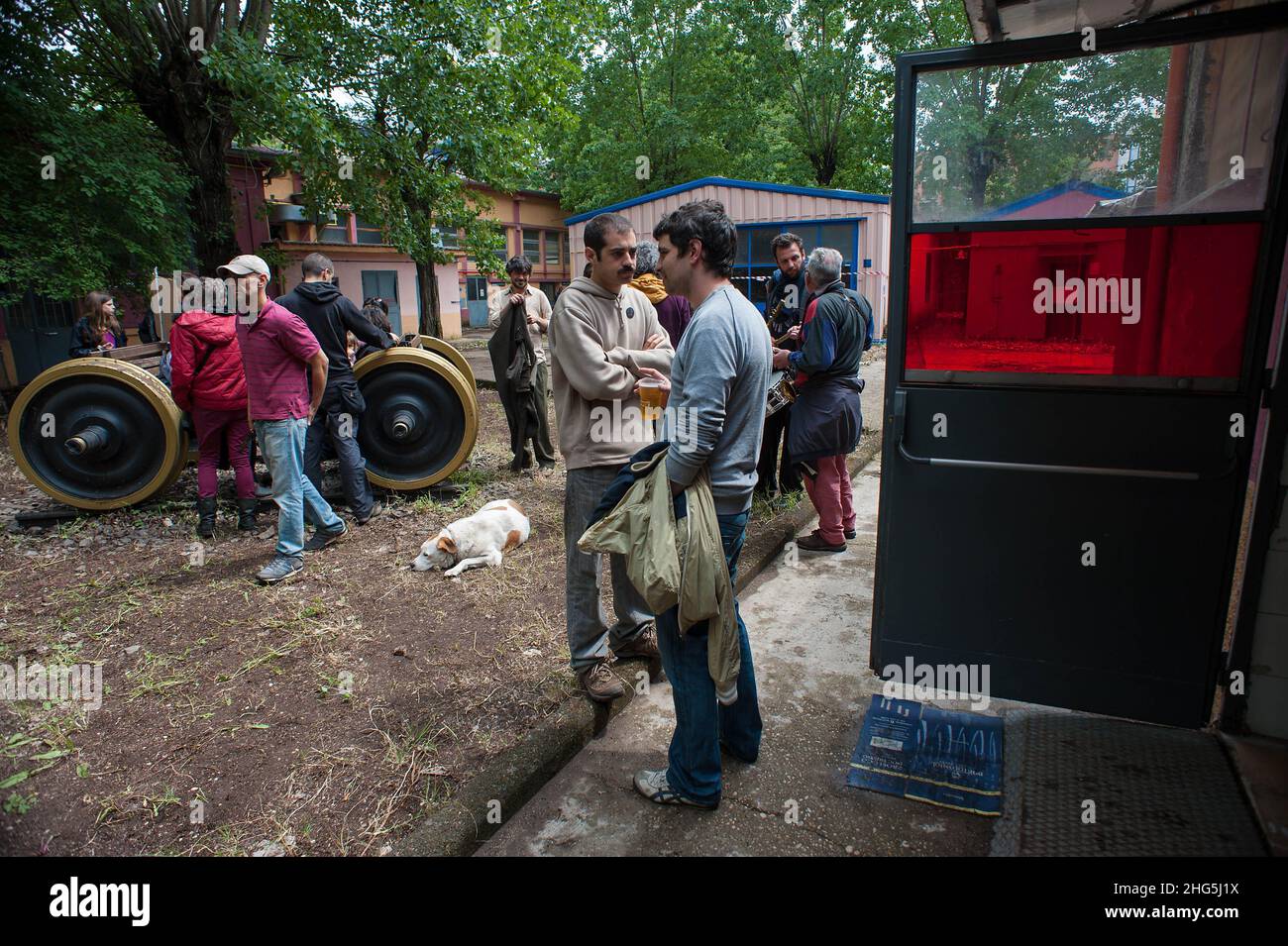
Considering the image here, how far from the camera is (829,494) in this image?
4844 mm

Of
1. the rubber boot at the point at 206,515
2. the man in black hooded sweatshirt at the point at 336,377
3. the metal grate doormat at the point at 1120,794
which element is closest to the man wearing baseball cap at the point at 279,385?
the man in black hooded sweatshirt at the point at 336,377

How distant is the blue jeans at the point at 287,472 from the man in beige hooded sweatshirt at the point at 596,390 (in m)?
2.35

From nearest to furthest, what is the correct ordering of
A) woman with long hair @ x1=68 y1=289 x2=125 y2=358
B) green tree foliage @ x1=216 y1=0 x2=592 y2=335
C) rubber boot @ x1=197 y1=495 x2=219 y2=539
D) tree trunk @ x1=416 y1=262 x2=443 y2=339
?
rubber boot @ x1=197 y1=495 x2=219 y2=539, woman with long hair @ x1=68 y1=289 x2=125 y2=358, green tree foliage @ x1=216 y1=0 x2=592 y2=335, tree trunk @ x1=416 y1=262 x2=443 y2=339

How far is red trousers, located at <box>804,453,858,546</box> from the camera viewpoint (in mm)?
4805

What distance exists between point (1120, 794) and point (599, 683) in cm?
185

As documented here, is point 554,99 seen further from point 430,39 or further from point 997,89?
point 997,89

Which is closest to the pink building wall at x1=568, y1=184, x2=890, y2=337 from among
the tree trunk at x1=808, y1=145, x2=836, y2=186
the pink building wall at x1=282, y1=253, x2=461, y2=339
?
the pink building wall at x1=282, y1=253, x2=461, y2=339

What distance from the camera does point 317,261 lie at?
5223 mm

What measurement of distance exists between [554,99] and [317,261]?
9.17m

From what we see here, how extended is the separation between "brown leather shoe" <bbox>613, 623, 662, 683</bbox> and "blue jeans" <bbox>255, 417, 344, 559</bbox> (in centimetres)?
246

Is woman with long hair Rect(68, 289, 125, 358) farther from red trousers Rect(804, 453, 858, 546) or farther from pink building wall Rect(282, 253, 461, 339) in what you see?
pink building wall Rect(282, 253, 461, 339)

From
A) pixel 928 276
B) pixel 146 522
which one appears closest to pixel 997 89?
pixel 928 276

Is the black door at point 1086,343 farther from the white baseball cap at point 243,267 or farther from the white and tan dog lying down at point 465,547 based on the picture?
the white baseball cap at point 243,267
